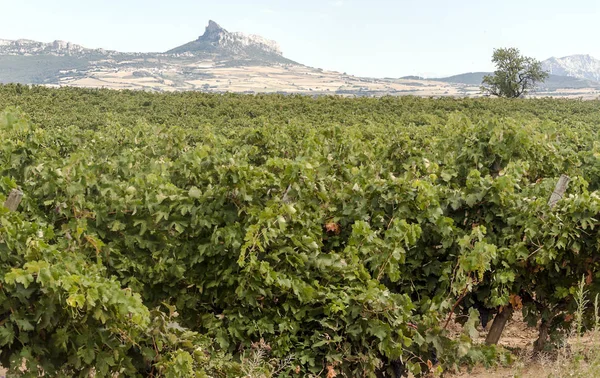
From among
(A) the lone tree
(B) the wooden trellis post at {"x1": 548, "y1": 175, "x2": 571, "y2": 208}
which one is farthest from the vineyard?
(A) the lone tree

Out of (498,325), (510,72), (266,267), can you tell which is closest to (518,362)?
(498,325)

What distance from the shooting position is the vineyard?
4844mm

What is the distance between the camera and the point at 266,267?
550 centimetres

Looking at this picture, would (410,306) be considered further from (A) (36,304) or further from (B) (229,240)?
(A) (36,304)

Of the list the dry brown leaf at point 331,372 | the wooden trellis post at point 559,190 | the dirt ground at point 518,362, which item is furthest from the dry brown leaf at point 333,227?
the wooden trellis post at point 559,190

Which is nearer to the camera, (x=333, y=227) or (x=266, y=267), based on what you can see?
(x=266, y=267)

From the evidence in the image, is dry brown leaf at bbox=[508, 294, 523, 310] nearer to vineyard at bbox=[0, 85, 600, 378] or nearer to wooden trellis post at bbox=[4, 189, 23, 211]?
vineyard at bbox=[0, 85, 600, 378]

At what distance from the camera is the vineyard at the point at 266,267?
484 cm

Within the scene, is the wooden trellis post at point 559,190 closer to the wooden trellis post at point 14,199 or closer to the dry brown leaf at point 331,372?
the dry brown leaf at point 331,372

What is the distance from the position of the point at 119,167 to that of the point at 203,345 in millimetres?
3326

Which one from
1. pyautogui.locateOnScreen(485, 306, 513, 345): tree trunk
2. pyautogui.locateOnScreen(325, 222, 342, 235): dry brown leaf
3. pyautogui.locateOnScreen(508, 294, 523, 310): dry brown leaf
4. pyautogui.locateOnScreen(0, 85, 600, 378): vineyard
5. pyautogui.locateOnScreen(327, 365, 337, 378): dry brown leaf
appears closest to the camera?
pyautogui.locateOnScreen(0, 85, 600, 378): vineyard

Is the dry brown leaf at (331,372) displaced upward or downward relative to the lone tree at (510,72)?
downward

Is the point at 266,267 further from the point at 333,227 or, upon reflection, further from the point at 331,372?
the point at 333,227

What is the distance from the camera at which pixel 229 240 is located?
5660 mm
